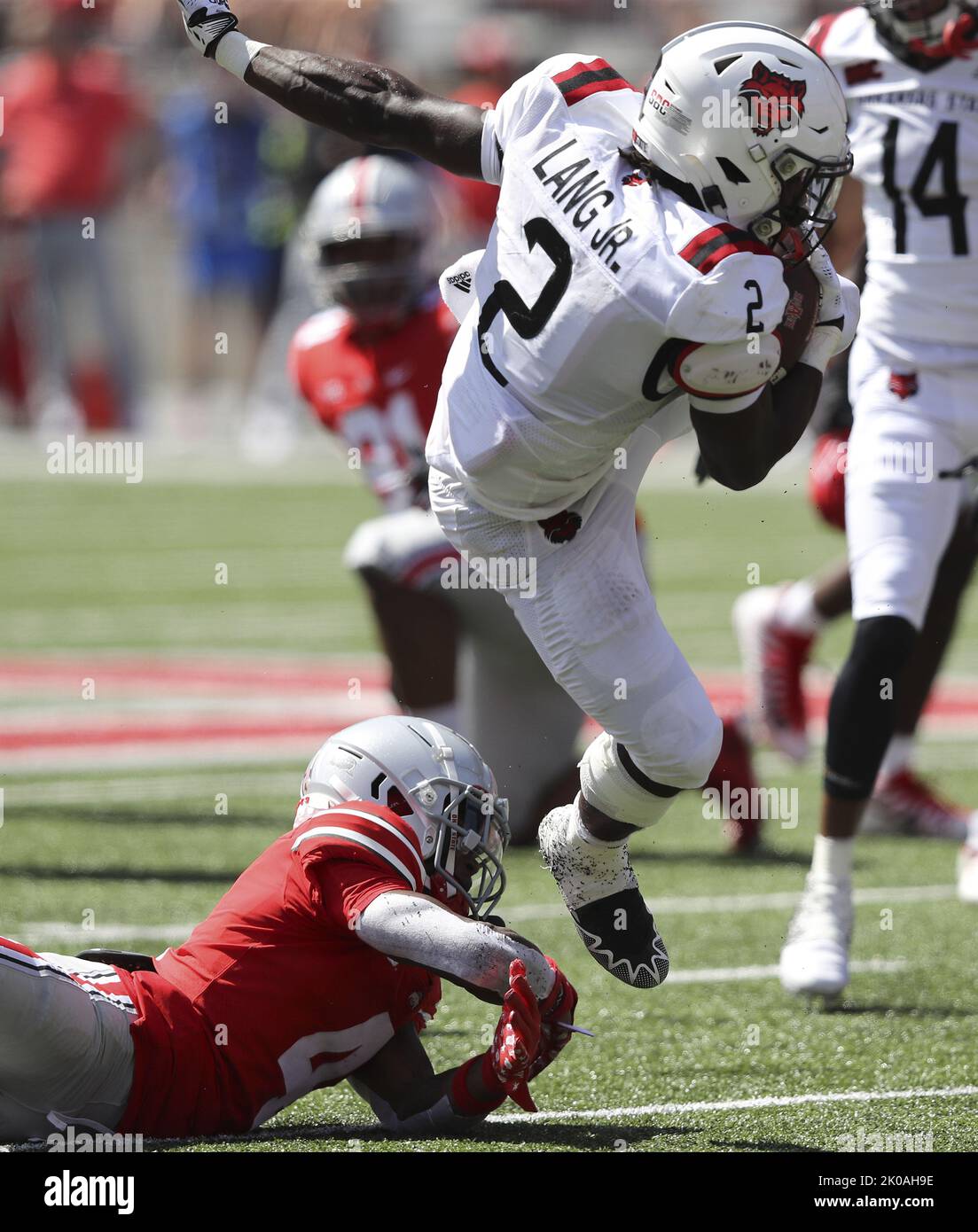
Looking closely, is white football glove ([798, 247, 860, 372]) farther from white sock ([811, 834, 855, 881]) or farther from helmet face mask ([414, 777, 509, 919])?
white sock ([811, 834, 855, 881])

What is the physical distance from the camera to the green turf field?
13.2 ft

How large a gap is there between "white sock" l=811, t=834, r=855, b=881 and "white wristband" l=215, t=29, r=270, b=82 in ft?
6.84

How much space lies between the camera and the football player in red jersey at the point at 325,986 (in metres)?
3.71

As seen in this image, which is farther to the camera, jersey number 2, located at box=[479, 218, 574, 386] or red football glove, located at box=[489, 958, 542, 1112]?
jersey number 2, located at box=[479, 218, 574, 386]

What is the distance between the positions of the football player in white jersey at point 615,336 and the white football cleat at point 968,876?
1.76 m

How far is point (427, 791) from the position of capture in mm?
3934

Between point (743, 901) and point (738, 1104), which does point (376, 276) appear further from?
point (738, 1104)

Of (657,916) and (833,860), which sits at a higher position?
(833,860)

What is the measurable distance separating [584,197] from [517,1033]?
143 cm

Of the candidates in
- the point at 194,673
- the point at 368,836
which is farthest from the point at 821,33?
the point at 194,673

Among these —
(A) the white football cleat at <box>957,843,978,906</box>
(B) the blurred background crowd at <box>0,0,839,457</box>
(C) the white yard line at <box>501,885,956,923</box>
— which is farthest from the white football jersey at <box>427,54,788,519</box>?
(B) the blurred background crowd at <box>0,0,839,457</box>

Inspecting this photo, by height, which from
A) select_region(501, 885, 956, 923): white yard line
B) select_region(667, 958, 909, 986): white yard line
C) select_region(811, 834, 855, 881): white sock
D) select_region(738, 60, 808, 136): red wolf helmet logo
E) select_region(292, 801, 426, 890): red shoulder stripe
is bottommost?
select_region(667, 958, 909, 986): white yard line

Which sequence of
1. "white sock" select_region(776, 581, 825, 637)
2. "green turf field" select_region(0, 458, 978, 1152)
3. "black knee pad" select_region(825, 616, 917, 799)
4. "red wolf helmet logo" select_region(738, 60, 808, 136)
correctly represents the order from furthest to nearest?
"white sock" select_region(776, 581, 825, 637)
"black knee pad" select_region(825, 616, 917, 799)
"green turf field" select_region(0, 458, 978, 1152)
"red wolf helmet logo" select_region(738, 60, 808, 136)

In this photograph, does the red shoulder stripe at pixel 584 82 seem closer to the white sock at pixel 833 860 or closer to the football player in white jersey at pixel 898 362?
the football player in white jersey at pixel 898 362
